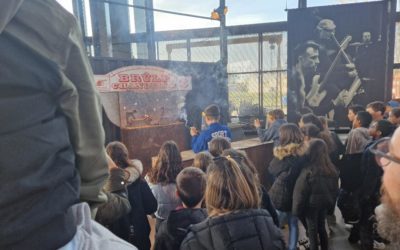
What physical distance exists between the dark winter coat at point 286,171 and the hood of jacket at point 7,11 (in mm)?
3075

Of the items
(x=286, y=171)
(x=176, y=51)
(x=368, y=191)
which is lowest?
(x=368, y=191)

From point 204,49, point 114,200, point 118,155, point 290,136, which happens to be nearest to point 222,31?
point 204,49

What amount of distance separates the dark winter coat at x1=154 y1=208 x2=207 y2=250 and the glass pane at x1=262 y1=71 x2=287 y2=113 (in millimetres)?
7531

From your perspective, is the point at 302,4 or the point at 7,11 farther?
the point at 302,4

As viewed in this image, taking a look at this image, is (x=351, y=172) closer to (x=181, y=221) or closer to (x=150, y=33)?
(x=181, y=221)

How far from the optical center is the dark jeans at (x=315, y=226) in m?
3.34

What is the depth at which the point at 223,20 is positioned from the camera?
6676 millimetres

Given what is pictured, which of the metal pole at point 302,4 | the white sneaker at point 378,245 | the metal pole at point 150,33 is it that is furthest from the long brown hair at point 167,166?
the metal pole at point 302,4

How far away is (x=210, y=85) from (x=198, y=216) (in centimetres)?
564

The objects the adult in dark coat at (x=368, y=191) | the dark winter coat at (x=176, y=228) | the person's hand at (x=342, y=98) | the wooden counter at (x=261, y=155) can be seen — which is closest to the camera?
the dark winter coat at (x=176, y=228)

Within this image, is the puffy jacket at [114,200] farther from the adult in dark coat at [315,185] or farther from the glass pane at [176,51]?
the glass pane at [176,51]

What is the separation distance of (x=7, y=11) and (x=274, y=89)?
9.03 meters

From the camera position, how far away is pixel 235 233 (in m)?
1.71

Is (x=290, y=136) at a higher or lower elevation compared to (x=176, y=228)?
higher
